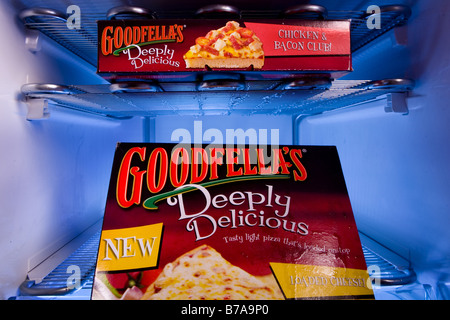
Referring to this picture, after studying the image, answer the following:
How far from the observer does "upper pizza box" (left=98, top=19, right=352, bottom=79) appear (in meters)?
0.80

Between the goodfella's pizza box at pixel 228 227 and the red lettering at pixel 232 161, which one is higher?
the red lettering at pixel 232 161

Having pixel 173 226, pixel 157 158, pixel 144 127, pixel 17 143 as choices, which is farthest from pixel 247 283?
pixel 144 127

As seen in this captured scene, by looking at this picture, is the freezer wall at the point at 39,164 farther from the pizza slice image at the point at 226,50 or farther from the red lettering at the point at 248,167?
the red lettering at the point at 248,167

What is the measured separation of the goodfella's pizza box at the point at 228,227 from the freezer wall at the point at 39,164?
0.91 ft

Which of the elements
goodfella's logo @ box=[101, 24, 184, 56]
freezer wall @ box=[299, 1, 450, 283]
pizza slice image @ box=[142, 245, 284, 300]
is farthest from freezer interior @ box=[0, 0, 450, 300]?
pizza slice image @ box=[142, 245, 284, 300]

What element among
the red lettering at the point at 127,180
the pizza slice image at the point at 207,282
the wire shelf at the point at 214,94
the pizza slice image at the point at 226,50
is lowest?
the pizza slice image at the point at 207,282

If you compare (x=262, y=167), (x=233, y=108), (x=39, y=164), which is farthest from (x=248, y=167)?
(x=39, y=164)

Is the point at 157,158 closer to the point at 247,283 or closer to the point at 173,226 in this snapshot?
the point at 173,226

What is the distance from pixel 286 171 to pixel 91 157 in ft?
2.48

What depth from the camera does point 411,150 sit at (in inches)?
33.1

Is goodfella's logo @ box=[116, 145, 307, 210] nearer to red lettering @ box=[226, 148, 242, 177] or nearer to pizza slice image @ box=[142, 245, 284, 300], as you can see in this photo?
red lettering @ box=[226, 148, 242, 177]

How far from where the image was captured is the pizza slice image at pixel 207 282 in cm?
Result: 62

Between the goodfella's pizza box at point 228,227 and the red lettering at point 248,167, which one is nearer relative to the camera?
the goodfella's pizza box at point 228,227

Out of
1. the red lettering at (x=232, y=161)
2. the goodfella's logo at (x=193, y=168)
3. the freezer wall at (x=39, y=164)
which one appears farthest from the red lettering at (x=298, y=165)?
the freezer wall at (x=39, y=164)
